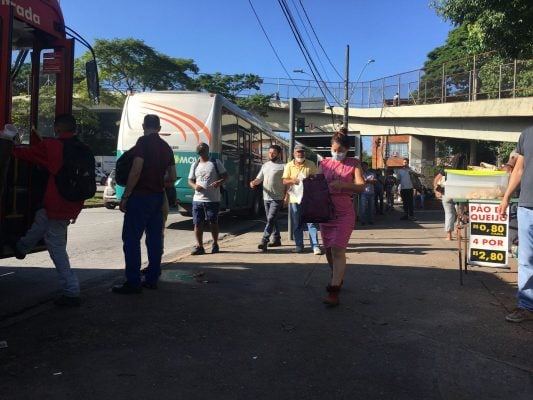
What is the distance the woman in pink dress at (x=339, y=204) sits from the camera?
17.3ft

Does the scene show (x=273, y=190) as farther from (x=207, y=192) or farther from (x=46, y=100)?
(x=46, y=100)

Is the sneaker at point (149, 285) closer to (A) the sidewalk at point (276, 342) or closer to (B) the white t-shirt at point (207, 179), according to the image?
(A) the sidewalk at point (276, 342)

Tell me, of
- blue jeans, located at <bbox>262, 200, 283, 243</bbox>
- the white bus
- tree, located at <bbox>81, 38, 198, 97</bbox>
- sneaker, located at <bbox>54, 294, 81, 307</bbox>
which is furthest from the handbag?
tree, located at <bbox>81, 38, 198, 97</bbox>

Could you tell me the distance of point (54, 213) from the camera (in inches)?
193

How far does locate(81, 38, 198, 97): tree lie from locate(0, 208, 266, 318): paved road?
2402 centimetres

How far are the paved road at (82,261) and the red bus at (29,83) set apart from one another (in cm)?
67

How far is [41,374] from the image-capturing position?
3432 millimetres

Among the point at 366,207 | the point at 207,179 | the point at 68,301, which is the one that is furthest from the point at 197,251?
the point at 366,207

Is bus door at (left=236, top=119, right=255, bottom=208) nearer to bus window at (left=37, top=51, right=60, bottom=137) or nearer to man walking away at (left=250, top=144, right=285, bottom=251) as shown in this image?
man walking away at (left=250, top=144, right=285, bottom=251)

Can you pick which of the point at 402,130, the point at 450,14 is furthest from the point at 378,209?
the point at 402,130

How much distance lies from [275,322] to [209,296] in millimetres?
1067

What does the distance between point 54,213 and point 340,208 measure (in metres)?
2.80

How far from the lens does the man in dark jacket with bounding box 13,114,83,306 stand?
484cm

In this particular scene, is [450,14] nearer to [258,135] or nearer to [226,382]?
[258,135]
